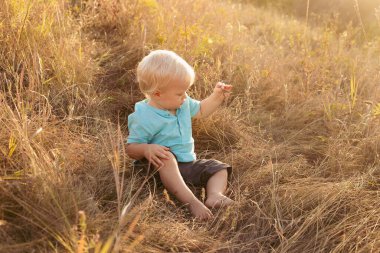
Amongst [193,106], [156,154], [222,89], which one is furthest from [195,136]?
[156,154]

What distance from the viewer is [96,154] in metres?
2.19

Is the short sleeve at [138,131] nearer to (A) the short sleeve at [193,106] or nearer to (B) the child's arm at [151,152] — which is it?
(B) the child's arm at [151,152]

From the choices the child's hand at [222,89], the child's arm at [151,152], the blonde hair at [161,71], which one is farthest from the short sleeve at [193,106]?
the child's arm at [151,152]

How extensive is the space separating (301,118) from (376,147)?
625 millimetres

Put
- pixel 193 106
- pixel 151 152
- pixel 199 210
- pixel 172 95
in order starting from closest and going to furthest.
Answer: pixel 199 210 < pixel 151 152 < pixel 172 95 < pixel 193 106

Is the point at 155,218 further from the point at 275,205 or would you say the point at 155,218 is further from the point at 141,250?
the point at 275,205

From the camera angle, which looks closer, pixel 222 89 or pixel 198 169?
pixel 198 169

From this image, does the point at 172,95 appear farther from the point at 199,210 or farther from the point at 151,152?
the point at 199,210

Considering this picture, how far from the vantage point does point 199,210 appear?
202 cm

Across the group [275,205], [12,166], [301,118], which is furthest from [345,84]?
[12,166]

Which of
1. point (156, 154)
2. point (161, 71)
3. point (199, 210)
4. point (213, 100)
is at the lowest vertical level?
point (199, 210)

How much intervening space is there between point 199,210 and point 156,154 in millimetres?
344

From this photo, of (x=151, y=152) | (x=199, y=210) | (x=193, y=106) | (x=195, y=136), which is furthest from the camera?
(x=195, y=136)

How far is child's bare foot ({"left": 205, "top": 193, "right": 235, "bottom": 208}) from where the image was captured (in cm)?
208
